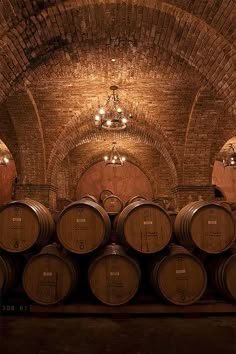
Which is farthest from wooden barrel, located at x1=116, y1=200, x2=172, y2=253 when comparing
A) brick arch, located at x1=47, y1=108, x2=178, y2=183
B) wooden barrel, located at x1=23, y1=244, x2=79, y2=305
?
brick arch, located at x1=47, y1=108, x2=178, y2=183

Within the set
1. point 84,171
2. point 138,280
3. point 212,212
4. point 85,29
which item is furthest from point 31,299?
point 84,171

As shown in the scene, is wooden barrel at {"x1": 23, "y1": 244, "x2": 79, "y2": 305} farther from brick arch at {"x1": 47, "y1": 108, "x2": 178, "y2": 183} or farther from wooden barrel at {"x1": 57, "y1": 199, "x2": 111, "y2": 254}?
brick arch at {"x1": 47, "y1": 108, "x2": 178, "y2": 183}

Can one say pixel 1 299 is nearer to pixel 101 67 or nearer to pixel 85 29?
pixel 85 29

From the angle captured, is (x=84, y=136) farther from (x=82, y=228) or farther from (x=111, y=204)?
(x=82, y=228)

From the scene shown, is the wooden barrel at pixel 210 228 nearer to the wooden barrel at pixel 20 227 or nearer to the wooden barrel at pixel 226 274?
the wooden barrel at pixel 226 274

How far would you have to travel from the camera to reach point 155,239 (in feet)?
16.2

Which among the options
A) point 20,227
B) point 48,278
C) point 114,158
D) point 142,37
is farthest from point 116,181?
point 48,278

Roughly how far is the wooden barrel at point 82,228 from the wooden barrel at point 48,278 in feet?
0.83

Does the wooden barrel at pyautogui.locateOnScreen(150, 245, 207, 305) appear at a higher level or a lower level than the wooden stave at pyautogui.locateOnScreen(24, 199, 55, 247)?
lower

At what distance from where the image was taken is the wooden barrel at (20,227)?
500 centimetres

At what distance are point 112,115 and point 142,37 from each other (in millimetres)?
4670

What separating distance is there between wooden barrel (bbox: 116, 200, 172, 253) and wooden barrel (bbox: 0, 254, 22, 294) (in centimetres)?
169

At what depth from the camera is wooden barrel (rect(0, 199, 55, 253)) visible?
500cm

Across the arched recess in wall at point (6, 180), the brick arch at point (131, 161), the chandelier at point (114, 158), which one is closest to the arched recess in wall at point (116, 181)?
the brick arch at point (131, 161)
